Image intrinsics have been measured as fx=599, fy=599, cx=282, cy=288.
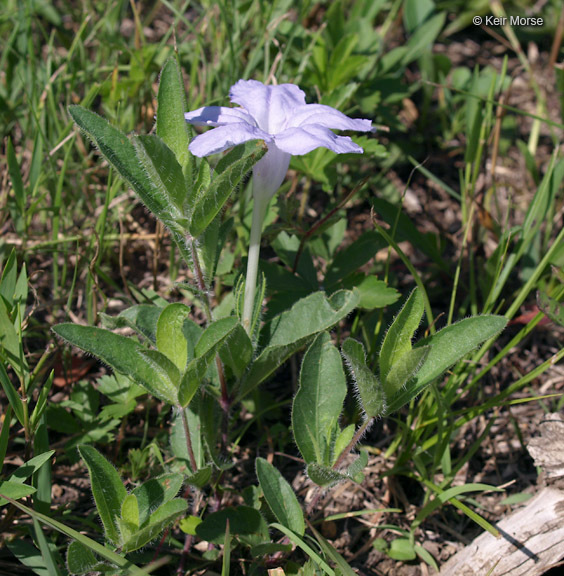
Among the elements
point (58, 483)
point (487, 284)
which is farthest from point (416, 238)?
point (58, 483)

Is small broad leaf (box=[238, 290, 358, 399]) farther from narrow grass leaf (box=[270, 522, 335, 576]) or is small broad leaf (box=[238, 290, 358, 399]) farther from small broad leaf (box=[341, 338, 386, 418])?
narrow grass leaf (box=[270, 522, 335, 576])

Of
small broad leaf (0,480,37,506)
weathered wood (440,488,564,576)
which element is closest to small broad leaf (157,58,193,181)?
small broad leaf (0,480,37,506)

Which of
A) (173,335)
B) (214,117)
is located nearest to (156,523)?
(173,335)

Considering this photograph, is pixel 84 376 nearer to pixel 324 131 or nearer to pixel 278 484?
pixel 278 484

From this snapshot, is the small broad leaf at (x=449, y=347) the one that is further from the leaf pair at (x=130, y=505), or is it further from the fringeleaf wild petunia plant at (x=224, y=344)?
the leaf pair at (x=130, y=505)

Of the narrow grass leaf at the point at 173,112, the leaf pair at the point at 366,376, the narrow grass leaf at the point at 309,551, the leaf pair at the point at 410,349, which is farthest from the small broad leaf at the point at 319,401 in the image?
the narrow grass leaf at the point at 173,112

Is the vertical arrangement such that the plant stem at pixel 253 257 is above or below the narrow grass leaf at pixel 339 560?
above
